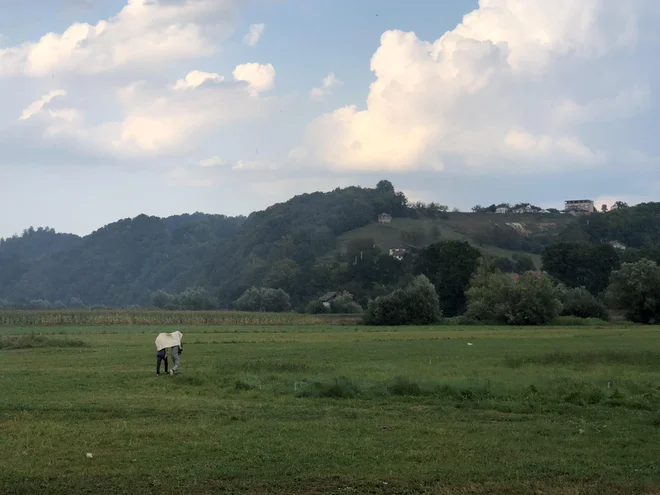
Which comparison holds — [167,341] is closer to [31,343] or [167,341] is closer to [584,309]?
[31,343]

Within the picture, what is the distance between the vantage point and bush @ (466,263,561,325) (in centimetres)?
8975

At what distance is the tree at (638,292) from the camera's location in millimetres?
92438

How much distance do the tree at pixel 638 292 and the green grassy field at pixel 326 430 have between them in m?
64.1

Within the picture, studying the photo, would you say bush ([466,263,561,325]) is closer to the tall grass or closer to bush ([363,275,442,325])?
bush ([363,275,442,325])

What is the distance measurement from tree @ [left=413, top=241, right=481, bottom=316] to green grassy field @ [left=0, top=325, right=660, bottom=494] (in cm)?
9016

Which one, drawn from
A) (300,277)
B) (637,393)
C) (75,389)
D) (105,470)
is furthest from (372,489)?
(300,277)

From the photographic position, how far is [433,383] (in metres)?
24.8

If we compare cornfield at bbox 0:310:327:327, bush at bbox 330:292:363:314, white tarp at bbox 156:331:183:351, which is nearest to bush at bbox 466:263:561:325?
cornfield at bbox 0:310:327:327

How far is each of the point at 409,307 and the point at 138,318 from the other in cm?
3669

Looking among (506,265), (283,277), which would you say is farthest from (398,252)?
(283,277)

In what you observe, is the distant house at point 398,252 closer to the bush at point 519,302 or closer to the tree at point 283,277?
the tree at point 283,277

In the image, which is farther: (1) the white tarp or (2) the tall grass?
(2) the tall grass

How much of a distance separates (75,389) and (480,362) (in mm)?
19977

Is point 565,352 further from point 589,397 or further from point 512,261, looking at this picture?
point 512,261
